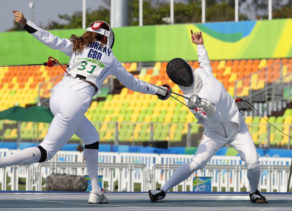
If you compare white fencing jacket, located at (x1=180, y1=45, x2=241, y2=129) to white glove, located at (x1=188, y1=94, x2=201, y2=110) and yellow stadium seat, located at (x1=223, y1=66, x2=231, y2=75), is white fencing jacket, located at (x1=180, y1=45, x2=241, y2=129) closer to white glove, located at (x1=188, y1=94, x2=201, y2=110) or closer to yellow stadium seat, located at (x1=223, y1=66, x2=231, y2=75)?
white glove, located at (x1=188, y1=94, x2=201, y2=110)

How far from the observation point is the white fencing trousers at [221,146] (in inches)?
353

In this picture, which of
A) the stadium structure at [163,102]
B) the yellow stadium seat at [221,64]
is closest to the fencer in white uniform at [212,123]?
the stadium structure at [163,102]

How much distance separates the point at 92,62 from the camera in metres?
8.22

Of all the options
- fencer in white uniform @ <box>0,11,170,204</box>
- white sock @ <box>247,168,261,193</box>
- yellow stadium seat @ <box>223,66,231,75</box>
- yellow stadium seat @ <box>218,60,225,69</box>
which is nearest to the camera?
fencer in white uniform @ <box>0,11,170,204</box>

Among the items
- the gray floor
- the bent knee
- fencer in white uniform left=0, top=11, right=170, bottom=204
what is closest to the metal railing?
the gray floor

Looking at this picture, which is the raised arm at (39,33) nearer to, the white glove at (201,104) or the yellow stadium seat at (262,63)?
the white glove at (201,104)

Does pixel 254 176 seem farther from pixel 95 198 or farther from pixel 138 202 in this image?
pixel 95 198

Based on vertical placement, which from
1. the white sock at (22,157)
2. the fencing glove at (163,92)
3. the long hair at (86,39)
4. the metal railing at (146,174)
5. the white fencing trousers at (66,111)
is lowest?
the metal railing at (146,174)

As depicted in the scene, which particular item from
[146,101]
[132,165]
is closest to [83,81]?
[132,165]

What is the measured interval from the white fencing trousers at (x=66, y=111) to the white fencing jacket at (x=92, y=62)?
0.11m

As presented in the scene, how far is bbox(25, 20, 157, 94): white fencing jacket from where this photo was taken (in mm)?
8075

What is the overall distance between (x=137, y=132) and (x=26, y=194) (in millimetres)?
13300

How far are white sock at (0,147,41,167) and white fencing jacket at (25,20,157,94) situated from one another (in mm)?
883

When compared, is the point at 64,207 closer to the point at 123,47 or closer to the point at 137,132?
the point at 137,132
